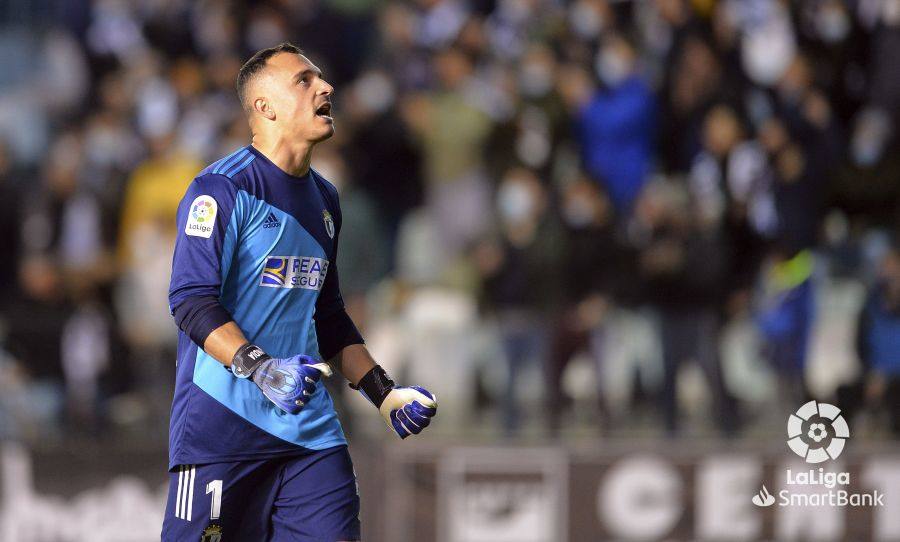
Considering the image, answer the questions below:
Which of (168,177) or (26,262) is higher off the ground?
(168,177)

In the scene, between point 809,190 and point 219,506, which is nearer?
point 219,506

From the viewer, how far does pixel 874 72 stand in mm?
11297

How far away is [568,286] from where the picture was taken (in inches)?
408

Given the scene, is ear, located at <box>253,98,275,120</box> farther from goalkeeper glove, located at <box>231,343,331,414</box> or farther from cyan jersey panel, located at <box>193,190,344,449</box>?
goalkeeper glove, located at <box>231,343,331,414</box>

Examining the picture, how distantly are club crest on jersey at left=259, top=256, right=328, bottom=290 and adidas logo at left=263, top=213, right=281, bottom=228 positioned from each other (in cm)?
11

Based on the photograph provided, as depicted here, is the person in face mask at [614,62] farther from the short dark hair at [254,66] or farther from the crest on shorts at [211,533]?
the crest on shorts at [211,533]

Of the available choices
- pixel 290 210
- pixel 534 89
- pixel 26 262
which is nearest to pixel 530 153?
pixel 534 89

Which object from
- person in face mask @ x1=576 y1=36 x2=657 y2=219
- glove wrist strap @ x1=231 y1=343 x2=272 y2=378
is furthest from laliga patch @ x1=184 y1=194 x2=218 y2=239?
person in face mask @ x1=576 y1=36 x2=657 y2=219

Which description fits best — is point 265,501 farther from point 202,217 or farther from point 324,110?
point 324,110

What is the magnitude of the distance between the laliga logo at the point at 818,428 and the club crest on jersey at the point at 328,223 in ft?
17.8

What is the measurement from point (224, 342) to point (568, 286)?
588cm

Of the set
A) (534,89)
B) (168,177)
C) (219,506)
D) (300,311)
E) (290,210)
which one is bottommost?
(219,506)

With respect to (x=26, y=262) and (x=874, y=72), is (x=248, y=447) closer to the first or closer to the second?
(x=26, y=262)

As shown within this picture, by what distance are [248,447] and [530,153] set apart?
678cm
